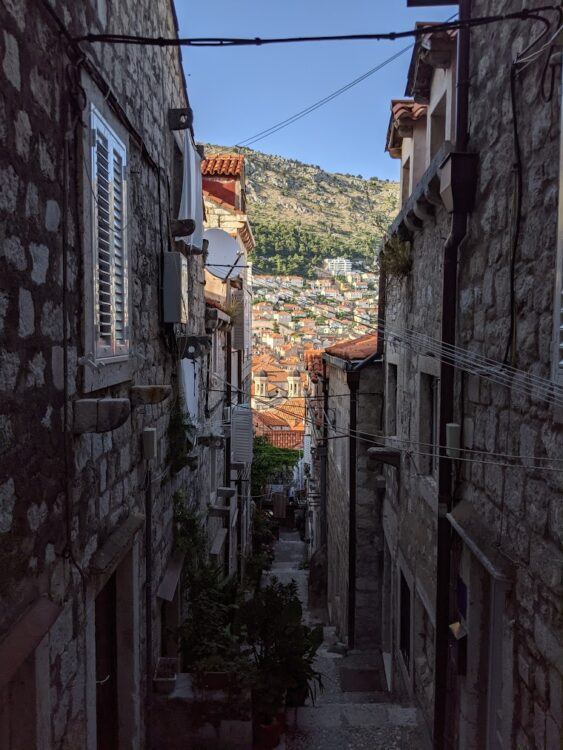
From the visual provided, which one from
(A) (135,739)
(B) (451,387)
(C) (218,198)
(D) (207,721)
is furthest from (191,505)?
(C) (218,198)

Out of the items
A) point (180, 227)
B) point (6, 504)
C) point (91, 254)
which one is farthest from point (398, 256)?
point (6, 504)

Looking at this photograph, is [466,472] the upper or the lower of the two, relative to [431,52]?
lower

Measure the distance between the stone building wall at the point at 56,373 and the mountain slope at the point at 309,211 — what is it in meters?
72.2

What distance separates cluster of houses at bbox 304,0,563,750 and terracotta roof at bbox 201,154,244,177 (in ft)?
33.4

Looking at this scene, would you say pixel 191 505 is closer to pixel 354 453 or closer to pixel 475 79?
pixel 354 453

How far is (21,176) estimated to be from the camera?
262 cm

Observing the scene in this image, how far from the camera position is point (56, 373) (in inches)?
120

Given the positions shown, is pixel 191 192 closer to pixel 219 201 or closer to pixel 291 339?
pixel 219 201

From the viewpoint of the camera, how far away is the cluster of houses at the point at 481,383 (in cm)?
332

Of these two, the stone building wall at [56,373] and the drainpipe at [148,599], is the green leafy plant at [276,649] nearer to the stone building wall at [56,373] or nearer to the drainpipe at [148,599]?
the drainpipe at [148,599]

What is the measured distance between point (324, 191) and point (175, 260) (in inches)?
3865

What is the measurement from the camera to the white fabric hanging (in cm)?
689

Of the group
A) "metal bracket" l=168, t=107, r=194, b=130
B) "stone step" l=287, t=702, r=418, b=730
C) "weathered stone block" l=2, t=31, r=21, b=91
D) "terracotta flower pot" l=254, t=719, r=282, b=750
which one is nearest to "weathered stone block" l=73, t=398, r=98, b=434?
"weathered stone block" l=2, t=31, r=21, b=91

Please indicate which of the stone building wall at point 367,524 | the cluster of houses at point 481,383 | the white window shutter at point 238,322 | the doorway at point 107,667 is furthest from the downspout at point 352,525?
the white window shutter at point 238,322
